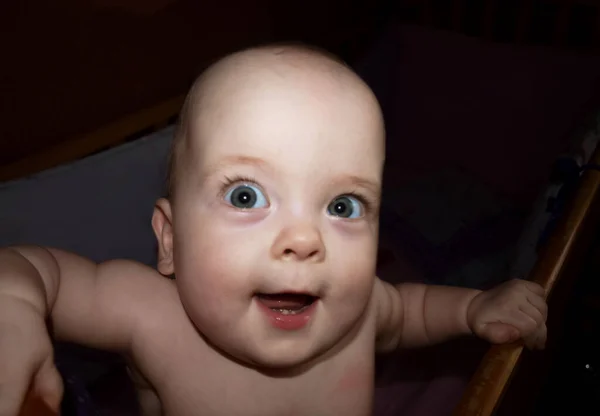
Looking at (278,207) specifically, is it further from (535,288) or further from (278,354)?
(535,288)

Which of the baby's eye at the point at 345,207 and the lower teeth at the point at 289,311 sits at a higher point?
the baby's eye at the point at 345,207

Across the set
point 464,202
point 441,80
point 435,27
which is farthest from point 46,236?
point 435,27

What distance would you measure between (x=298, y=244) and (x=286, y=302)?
0.26 ft

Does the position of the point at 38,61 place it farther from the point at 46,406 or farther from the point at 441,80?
the point at 441,80

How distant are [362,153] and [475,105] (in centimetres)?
99

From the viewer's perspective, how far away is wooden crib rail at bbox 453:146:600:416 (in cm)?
72

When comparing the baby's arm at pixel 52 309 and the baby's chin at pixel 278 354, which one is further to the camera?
the baby's chin at pixel 278 354

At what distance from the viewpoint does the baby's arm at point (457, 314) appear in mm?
872

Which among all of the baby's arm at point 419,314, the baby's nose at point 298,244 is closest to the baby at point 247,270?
the baby's nose at point 298,244

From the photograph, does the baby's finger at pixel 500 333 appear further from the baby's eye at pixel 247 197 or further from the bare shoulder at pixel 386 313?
the baby's eye at pixel 247 197

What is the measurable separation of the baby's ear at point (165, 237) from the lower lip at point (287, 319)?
17 cm

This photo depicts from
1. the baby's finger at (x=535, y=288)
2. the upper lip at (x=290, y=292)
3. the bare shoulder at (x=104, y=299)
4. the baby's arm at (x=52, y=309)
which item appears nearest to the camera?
the baby's arm at (x=52, y=309)

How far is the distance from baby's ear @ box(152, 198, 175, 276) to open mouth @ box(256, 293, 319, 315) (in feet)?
0.56

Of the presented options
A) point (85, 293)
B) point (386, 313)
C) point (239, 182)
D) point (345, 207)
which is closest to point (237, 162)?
point (239, 182)
